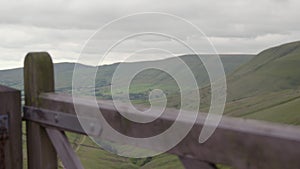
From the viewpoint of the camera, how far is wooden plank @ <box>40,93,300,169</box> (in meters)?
1.78

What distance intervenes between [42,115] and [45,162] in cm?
45

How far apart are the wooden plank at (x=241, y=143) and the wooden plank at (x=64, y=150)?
0.86 metres

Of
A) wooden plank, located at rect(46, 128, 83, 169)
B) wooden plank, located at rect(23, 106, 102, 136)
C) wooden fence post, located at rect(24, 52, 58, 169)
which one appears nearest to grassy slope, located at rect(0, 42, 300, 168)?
wooden fence post, located at rect(24, 52, 58, 169)

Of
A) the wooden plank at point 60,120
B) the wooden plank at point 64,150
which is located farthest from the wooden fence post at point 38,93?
the wooden plank at point 64,150

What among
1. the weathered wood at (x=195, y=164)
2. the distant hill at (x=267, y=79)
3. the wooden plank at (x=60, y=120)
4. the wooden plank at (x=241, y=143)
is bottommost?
the distant hill at (x=267, y=79)

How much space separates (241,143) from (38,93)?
81.5 inches

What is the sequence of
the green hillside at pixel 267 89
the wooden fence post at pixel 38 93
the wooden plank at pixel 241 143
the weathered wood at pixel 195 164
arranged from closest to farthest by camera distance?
the wooden plank at pixel 241 143 → the weathered wood at pixel 195 164 → the wooden fence post at pixel 38 93 → the green hillside at pixel 267 89

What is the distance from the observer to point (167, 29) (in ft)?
8.86

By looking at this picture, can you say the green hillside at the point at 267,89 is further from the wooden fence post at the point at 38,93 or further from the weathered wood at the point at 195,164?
the weathered wood at the point at 195,164

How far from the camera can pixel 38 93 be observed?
3.52 m

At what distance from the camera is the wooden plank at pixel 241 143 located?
1.78 metres

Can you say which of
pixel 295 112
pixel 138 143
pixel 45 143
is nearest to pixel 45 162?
pixel 45 143

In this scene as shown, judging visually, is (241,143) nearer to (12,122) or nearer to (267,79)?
(12,122)

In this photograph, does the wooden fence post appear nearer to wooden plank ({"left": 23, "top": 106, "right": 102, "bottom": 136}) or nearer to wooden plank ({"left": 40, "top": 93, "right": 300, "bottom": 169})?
wooden plank ({"left": 23, "top": 106, "right": 102, "bottom": 136})
